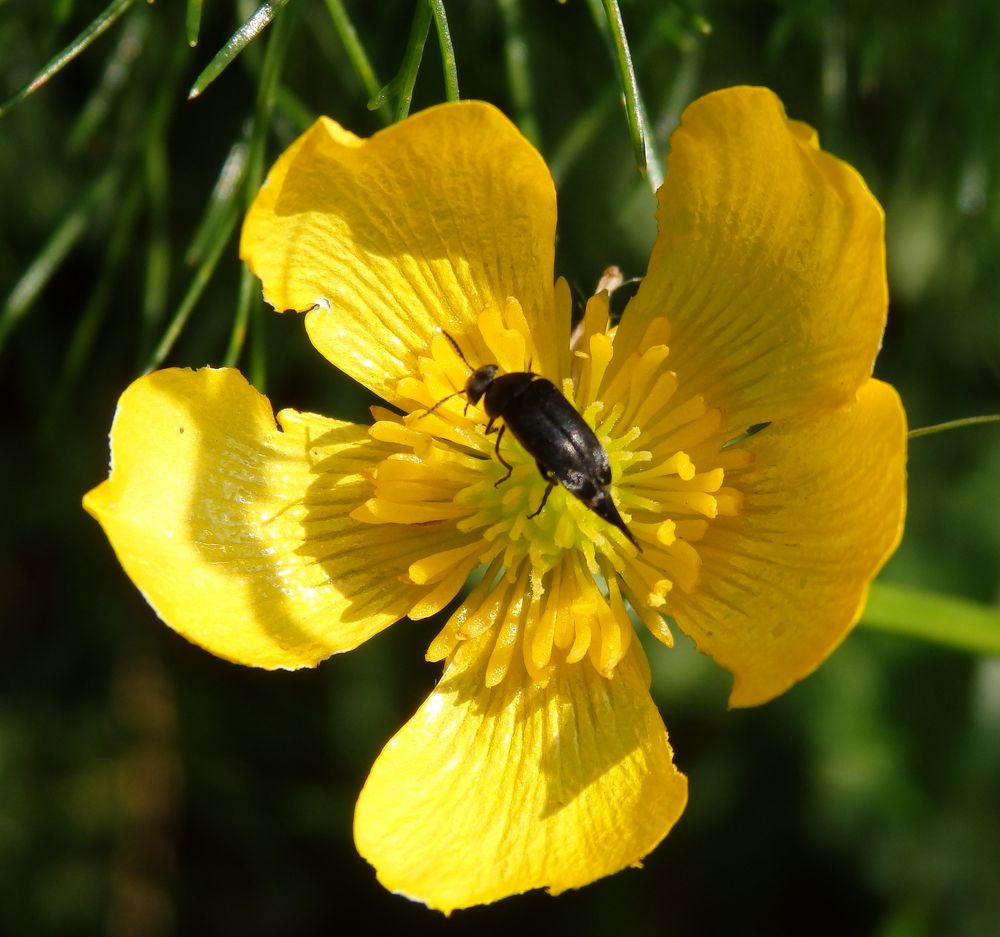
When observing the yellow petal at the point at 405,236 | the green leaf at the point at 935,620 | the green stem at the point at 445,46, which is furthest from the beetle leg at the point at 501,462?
the green leaf at the point at 935,620

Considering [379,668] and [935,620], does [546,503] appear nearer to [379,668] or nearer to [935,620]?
[935,620]

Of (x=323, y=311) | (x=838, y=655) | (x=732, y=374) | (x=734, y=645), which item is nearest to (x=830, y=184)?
(x=732, y=374)

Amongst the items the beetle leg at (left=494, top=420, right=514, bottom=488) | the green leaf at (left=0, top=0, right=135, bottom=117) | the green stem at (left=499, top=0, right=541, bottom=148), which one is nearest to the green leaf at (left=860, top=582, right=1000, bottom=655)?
the beetle leg at (left=494, top=420, right=514, bottom=488)

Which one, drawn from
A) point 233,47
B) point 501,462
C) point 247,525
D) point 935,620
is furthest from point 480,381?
point 935,620

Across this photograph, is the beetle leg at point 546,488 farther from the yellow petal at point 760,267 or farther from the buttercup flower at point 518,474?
the yellow petal at point 760,267

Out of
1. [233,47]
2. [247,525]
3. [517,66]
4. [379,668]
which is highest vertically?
[233,47]

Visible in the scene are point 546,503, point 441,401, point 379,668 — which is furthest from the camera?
point 379,668
